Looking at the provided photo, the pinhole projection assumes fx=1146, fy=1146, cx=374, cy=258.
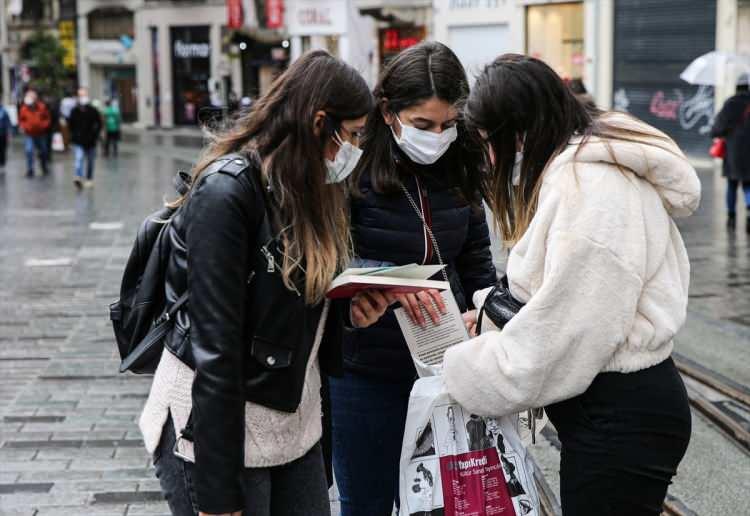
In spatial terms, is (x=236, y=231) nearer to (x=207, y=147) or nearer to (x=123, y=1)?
(x=207, y=147)

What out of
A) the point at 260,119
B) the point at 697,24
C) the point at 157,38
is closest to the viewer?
the point at 260,119

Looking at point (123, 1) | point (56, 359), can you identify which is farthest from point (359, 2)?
point (123, 1)

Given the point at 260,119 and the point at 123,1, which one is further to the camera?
the point at 123,1

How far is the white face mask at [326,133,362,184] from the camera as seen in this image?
274cm

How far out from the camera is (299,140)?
2.62m

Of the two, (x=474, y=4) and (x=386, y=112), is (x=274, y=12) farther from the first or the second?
(x=386, y=112)

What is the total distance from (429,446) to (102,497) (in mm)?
2515

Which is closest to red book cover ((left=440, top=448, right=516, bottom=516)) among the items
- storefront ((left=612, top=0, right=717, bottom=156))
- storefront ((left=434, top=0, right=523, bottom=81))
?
storefront ((left=612, top=0, right=717, bottom=156))

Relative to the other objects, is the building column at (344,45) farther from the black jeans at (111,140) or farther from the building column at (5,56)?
the building column at (5,56)

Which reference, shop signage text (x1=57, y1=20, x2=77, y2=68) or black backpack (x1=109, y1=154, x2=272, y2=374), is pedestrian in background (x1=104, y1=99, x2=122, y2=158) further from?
black backpack (x1=109, y1=154, x2=272, y2=374)

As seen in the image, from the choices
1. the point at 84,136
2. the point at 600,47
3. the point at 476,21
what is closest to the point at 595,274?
the point at 84,136

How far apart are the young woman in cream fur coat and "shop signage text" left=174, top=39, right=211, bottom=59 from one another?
47.9 meters

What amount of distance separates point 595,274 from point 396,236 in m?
1.05

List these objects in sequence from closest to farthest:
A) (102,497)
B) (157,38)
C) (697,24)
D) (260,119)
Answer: (260,119)
(102,497)
(697,24)
(157,38)
